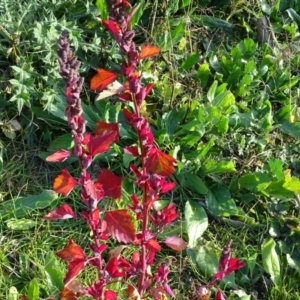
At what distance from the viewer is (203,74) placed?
3.25 metres

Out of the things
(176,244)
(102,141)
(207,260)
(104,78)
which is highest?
(104,78)

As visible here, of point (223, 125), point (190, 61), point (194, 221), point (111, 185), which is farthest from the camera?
point (190, 61)

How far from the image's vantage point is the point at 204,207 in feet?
9.19

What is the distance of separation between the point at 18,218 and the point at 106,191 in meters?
1.09

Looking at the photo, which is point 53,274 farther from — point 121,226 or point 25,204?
point 121,226

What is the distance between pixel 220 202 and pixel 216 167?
17 cm

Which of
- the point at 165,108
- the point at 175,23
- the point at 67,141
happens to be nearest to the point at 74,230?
the point at 67,141

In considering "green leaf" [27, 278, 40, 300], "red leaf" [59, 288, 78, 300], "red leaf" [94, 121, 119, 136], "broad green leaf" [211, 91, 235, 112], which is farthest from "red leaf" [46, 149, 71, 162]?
"broad green leaf" [211, 91, 235, 112]

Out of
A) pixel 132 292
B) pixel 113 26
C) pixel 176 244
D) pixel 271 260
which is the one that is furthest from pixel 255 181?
pixel 113 26

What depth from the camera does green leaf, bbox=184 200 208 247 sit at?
2615 millimetres

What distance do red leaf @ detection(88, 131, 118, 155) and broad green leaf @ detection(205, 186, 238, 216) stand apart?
1336 mm

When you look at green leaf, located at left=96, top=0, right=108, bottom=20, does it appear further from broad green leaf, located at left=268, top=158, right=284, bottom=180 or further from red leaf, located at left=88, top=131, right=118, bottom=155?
red leaf, located at left=88, top=131, right=118, bottom=155

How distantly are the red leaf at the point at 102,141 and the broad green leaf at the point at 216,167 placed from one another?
1.35m

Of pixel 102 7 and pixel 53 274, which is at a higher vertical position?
pixel 102 7
